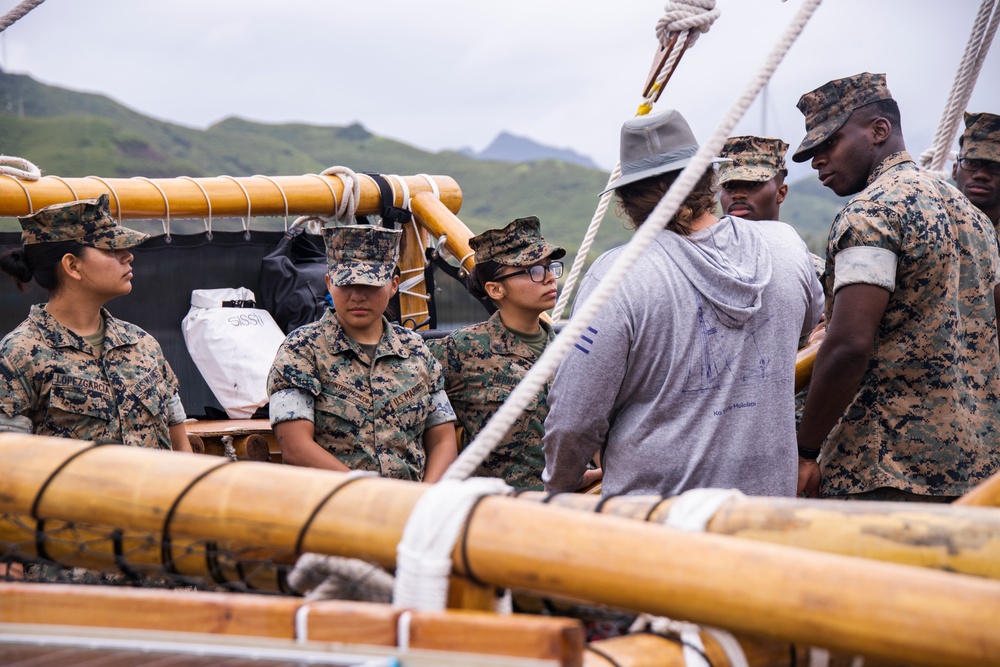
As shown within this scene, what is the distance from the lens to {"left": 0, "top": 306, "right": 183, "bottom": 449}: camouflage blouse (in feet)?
9.28

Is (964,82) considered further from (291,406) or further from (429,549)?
(429,549)

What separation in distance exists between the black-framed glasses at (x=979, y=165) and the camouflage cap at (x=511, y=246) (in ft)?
5.41

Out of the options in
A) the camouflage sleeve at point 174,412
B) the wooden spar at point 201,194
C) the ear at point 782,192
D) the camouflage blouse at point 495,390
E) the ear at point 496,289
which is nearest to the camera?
the camouflage sleeve at point 174,412

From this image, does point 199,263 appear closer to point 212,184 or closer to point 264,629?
point 212,184

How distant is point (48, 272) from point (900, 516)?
2551mm

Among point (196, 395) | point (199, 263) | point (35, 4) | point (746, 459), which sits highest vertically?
point (35, 4)

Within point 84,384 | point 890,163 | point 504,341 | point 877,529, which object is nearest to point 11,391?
point 84,384

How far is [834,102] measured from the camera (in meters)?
2.82

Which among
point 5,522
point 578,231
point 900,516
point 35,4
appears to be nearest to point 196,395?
point 35,4

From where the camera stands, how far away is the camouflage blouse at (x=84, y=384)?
9.28 feet

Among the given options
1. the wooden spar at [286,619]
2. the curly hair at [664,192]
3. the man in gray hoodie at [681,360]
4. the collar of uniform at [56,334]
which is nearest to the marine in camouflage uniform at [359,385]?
the collar of uniform at [56,334]

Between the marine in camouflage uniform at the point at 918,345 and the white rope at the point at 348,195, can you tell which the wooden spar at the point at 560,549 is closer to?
the marine in camouflage uniform at the point at 918,345

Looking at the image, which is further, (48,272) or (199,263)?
(199,263)

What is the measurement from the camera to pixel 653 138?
217 cm
